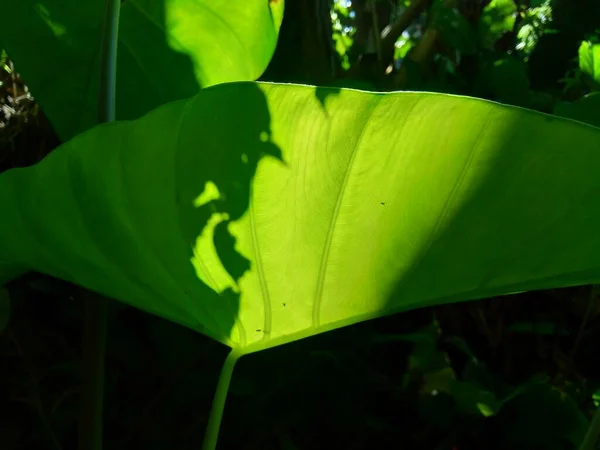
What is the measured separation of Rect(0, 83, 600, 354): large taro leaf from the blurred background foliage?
31 cm

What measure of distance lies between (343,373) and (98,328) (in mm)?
292

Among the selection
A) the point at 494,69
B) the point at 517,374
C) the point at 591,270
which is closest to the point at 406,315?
the point at 517,374

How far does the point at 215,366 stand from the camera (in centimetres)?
77

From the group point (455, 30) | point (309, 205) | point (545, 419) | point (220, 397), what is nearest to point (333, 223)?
point (309, 205)

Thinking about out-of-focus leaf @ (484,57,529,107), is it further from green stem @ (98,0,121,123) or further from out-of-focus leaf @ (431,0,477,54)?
green stem @ (98,0,121,123)

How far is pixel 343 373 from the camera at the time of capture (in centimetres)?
73

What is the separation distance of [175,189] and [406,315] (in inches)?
21.9

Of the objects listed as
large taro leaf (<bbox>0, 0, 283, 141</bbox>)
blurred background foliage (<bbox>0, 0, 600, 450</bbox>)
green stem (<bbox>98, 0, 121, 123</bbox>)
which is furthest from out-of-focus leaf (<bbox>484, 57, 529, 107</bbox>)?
green stem (<bbox>98, 0, 121, 123</bbox>)

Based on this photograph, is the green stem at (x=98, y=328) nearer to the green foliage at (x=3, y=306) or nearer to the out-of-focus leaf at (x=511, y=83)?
the green foliage at (x=3, y=306)

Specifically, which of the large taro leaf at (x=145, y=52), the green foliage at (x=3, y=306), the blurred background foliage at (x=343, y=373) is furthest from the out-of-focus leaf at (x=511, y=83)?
the green foliage at (x=3, y=306)

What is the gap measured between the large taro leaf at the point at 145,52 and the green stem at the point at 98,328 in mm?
97

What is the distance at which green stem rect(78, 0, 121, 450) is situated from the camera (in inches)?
22.6

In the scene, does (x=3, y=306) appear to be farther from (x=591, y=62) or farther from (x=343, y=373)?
(x=591, y=62)

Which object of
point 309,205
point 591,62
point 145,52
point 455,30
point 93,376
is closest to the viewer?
point 309,205
